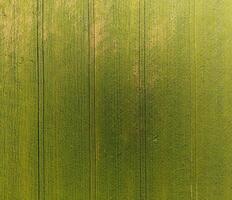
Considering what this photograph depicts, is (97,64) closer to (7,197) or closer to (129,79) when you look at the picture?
(129,79)

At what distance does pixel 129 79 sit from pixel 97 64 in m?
0.10

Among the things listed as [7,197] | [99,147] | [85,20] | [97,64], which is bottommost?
[7,197]

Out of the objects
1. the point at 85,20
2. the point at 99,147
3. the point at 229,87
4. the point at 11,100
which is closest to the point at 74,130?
the point at 99,147

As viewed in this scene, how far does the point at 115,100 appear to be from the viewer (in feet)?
5.16

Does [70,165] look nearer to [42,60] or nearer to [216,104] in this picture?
[42,60]

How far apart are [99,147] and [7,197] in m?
0.29

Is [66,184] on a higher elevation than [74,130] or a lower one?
lower

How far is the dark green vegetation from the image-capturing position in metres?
1.55

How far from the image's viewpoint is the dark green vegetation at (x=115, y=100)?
155cm

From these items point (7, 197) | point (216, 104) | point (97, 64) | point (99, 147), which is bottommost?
point (7, 197)

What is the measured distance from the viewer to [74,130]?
5.14 feet

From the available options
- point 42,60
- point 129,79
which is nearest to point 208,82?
point 129,79

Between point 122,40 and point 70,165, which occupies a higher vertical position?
point 122,40

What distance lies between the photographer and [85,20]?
1564 mm
